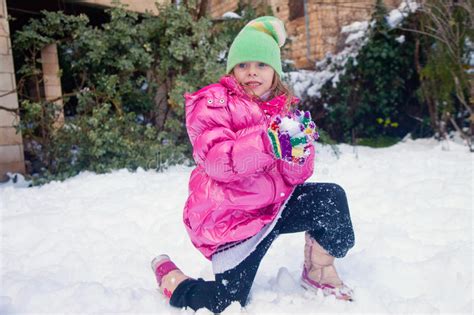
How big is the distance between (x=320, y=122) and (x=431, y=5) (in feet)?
8.19

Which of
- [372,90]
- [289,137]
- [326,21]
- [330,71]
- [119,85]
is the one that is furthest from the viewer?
[326,21]

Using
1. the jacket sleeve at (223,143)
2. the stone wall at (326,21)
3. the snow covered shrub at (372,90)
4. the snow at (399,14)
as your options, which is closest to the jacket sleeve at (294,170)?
the jacket sleeve at (223,143)

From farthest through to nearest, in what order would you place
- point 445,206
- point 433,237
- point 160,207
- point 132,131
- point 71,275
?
1. point 132,131
2. point 160,207
3. point 445,206
4. point 433,237
5. point 71,275

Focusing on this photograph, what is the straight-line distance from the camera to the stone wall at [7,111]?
3.95m

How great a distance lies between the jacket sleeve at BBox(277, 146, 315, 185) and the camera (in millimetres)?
1408

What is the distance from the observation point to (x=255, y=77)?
4.88ft

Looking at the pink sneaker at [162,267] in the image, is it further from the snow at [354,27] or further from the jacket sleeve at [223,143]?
the snow at [354,27]

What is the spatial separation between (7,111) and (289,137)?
3652 millimetres

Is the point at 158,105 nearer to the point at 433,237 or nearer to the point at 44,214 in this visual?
the point at 44,214

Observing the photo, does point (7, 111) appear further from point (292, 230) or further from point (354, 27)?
point (354, 27)

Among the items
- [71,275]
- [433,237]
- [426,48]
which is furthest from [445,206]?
[426,48]

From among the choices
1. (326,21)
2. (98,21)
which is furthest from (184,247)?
(326,21)

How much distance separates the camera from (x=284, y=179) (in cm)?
144

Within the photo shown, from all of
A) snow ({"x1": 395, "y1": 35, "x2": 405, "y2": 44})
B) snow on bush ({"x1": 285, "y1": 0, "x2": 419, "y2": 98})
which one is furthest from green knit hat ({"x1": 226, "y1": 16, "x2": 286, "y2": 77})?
snow ({"x1": 395, "y1": 35, "x2": 405, "y2": 44})
